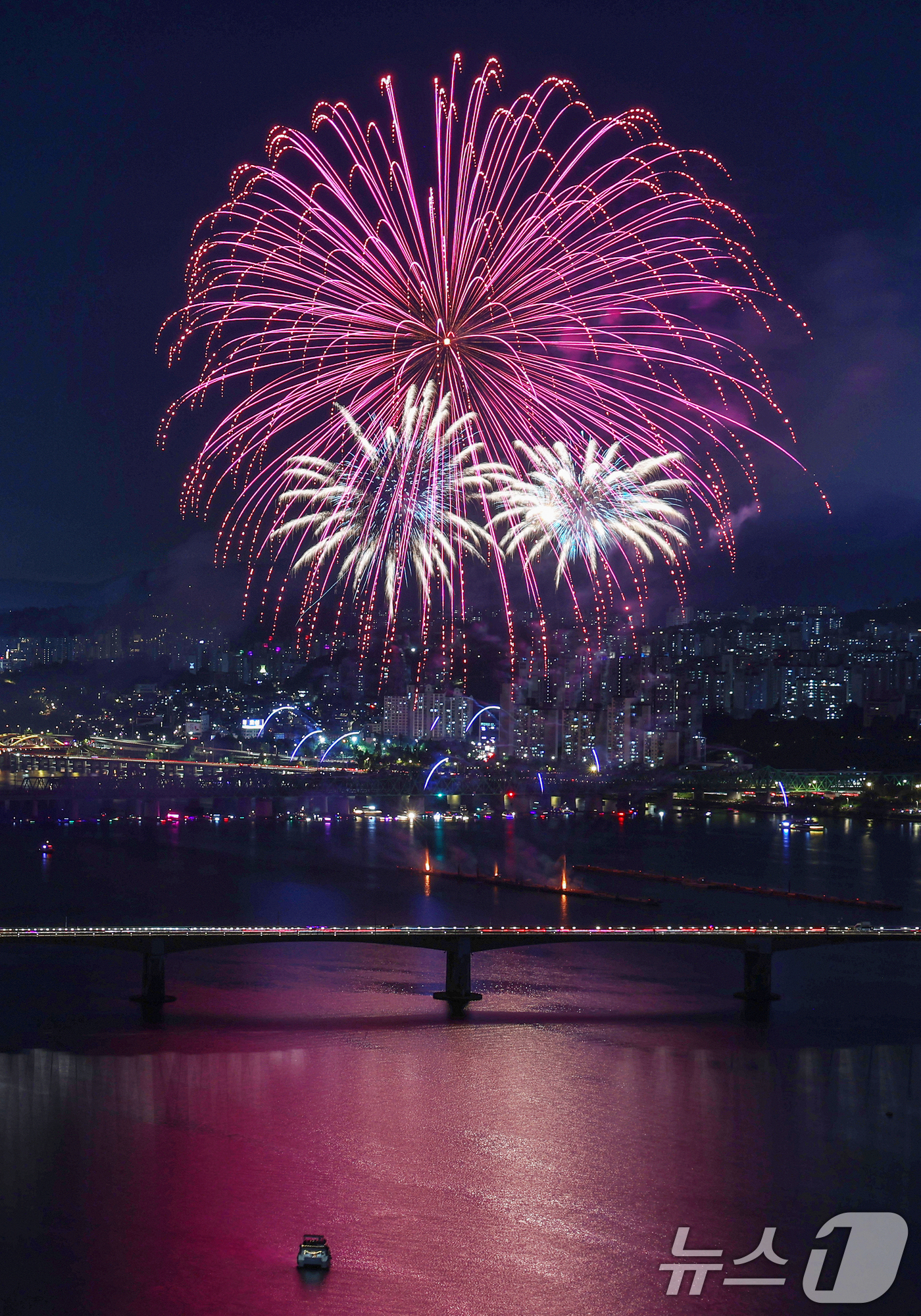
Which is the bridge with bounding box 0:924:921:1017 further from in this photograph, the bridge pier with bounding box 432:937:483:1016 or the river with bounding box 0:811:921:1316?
the river with bounding box 0:811:921:1316

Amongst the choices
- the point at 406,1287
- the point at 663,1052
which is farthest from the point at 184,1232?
the point at 663,1052

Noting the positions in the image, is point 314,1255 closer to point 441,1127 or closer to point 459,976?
point 441,1127

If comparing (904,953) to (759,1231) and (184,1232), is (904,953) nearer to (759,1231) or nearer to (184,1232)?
(759,1231)

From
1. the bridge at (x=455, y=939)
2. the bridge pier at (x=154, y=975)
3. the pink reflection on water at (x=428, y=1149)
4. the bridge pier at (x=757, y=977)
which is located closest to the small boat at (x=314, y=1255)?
the pink reflection on water at (x=428, y=1149)

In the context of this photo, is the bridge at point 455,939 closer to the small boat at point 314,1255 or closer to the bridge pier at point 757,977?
the bridge pier at point 757,977

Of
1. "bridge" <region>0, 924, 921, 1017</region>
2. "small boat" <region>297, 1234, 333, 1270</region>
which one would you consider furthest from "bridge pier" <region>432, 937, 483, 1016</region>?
"small boat" <region>297, 1234, 333, 1270</region>
